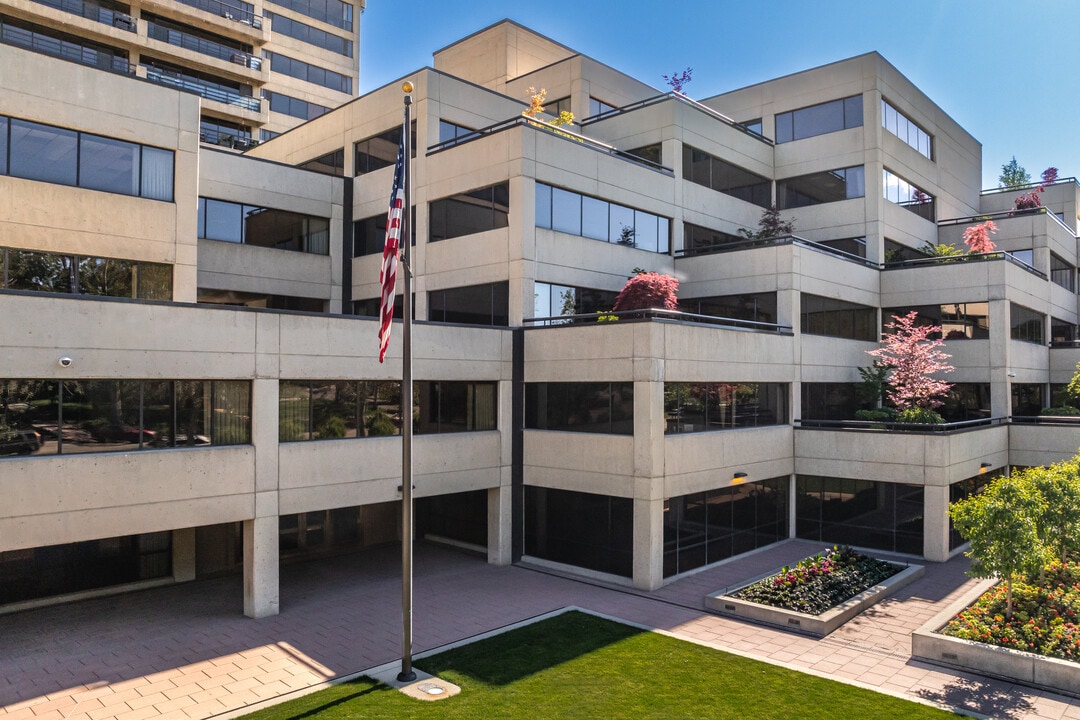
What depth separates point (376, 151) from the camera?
95.7ft

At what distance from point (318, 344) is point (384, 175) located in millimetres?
11501

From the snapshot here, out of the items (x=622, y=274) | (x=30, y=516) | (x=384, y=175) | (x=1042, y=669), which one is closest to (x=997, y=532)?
(x=1042, y=669)

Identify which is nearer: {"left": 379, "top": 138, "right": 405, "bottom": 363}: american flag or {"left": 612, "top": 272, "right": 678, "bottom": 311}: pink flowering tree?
{"left": 379, "top": 138, "right": 405, "bottom": 363}: american flag

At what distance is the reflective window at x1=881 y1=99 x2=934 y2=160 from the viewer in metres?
33.9

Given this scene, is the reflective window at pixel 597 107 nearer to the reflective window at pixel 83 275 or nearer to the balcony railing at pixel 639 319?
the balcony railing at pixel 639 319

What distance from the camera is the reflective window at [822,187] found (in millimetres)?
33638

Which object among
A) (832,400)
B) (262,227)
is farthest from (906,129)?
(262,227)

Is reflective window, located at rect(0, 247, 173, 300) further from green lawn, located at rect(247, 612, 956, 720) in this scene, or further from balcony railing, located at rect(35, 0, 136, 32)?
balcony railing, located at rect(35, 0, 136, 32)

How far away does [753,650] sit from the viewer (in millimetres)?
15734

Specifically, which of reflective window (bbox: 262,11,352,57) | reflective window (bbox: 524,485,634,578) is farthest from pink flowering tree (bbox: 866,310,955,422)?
reflective window (bbox: 262,11,352,57)

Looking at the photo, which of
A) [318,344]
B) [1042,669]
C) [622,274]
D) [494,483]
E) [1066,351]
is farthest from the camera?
[1066,351]

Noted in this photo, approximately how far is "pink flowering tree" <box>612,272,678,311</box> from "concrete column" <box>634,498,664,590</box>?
6384 mm

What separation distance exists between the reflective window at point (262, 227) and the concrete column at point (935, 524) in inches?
944

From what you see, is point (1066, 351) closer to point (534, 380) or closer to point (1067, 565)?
point (1067, 565)
